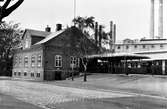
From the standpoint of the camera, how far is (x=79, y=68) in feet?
178

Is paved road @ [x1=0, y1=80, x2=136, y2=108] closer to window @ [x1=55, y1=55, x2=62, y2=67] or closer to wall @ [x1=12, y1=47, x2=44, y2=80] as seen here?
wall @ [x1=12, y1=47, x2=44, y2=80]

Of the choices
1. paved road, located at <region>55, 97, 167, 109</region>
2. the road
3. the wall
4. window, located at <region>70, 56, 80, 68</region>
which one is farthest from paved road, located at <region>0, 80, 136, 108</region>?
window, located at <region>70, 56, 80, 68</region>

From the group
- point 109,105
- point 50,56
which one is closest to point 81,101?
point 109,105

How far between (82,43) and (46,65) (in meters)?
10.8

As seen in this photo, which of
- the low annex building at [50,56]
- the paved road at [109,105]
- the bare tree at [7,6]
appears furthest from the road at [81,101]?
the low annex building at [50,56]

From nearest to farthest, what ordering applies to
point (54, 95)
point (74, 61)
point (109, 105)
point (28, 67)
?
point (109, 105), point (54, 95), point (74, 61), point (28, 67)

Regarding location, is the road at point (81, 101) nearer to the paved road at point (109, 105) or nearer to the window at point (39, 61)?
the paved road at point (109, 105)

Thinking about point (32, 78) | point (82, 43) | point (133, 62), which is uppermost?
point (82, 43)

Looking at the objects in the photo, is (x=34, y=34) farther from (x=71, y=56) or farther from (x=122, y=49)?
(x=122, y=49)

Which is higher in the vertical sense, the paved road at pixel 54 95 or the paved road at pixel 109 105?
the paved road at pixel 109 105

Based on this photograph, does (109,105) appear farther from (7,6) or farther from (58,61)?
(58,61)

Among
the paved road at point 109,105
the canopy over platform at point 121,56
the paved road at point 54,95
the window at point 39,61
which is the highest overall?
the canopy over platform at point 121,56

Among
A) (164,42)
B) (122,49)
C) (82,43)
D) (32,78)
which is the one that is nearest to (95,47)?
(82,43)

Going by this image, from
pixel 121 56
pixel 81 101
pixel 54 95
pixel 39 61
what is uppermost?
pixel 121 56
